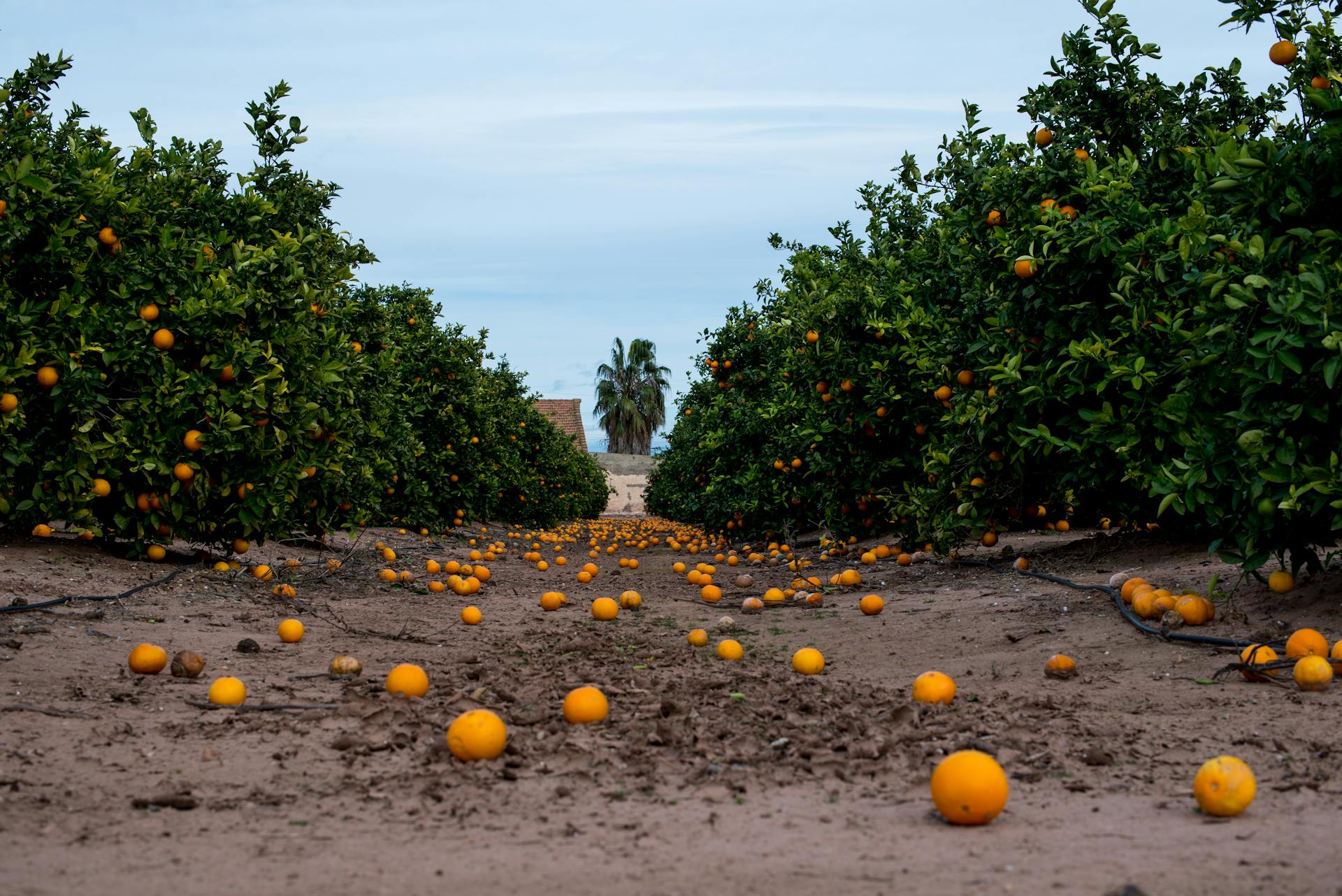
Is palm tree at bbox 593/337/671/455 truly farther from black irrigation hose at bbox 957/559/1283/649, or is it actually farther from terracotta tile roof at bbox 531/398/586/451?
black irrigation hose at bbox 957/559/1283/649

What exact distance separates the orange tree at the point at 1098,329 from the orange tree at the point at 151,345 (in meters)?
5.87

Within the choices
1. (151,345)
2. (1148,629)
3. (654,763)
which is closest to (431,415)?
(151,345)

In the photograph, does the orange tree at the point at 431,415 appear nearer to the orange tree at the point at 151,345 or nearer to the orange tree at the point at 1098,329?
the orange tree at the point at 151,345

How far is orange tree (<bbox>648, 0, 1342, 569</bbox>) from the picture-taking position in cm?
510

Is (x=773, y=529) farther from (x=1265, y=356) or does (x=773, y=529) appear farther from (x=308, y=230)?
(x=1265, y=356)

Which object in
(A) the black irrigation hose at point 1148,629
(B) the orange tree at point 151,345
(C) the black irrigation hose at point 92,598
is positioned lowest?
(C) the black irrigation hose at point 92,598

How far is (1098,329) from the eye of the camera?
306 inches

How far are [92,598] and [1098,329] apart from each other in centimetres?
751

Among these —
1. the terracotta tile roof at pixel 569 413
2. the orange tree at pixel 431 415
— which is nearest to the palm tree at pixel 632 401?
the terracotta tile roof at pixel 569 413

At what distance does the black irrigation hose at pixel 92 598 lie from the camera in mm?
5904

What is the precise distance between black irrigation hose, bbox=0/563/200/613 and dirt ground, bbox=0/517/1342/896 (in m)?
0.08

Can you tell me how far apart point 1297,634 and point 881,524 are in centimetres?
903

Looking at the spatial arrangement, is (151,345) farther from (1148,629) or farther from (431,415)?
(431,415)

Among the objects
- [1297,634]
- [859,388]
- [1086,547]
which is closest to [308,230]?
[859,388]
